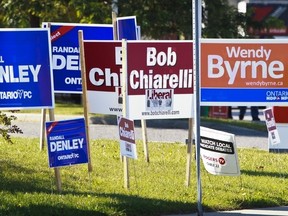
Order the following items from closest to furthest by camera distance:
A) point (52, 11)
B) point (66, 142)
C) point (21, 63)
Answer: point (66, 142) < point (21, 63) < point (52, 11)

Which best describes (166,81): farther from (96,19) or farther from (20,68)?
(96,19)

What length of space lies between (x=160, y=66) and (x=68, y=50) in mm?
2487

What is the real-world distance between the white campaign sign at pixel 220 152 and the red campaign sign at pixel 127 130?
3.47 feet

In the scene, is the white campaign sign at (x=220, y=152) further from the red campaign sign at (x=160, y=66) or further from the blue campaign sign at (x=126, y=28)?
the blue campaign sign at (x=126, y=28)

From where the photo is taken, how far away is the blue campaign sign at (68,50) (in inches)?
561

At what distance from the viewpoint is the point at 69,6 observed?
A: 978 inches

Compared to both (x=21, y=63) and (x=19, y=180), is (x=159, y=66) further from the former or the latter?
(x=19, y=180)

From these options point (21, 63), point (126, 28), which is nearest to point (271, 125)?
point (126, 28)

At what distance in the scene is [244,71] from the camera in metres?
12.7

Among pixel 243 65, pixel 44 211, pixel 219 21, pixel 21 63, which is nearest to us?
pixel 44 211

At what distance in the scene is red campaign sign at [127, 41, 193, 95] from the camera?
12.1m

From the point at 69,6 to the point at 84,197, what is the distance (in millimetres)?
14610

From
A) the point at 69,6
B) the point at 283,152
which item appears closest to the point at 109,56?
the point at 283,152

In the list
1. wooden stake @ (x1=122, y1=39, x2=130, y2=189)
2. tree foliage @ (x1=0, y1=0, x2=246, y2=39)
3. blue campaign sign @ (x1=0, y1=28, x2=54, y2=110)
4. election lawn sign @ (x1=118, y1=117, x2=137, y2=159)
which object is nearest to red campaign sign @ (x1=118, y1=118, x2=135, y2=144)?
election lawn sign @ (x1=118, y1=117, x2=137, y2=159)
